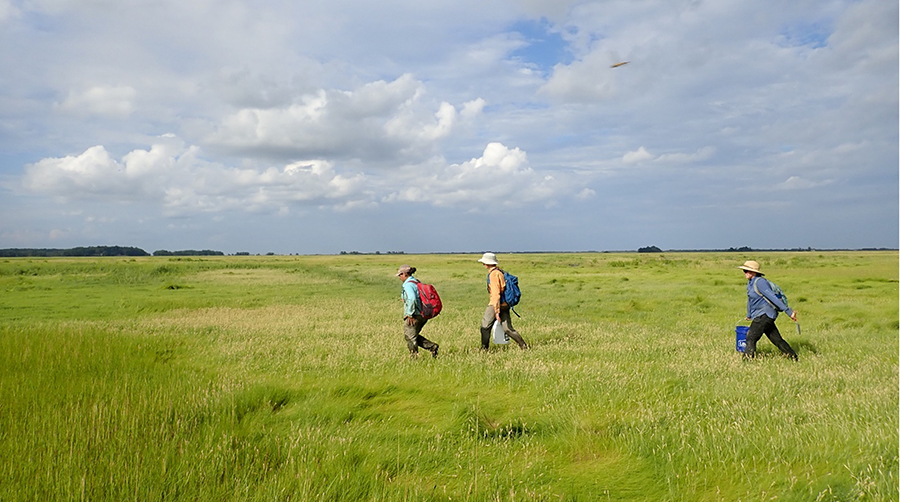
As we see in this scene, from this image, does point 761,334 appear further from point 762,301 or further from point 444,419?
point 444,419

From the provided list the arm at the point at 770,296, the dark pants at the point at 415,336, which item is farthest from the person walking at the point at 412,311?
the arm at the point at 770,296

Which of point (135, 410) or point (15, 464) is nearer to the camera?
point (15, 464)

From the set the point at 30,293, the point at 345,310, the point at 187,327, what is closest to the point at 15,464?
the point at 187,327

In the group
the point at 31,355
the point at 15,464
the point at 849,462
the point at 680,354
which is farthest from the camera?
the point at 680,354

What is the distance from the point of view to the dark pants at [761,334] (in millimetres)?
10609

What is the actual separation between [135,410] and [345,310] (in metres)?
15.7

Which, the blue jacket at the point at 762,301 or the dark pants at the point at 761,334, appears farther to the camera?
the dark pants at the point at 761,334

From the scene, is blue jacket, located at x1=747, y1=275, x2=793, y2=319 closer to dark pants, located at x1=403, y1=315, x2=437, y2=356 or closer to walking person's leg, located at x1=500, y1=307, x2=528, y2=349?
walking person's leg, located at x1=500, y1=307, x2=528, y2=349

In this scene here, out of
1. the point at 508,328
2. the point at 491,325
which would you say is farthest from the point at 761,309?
the point at 491,325

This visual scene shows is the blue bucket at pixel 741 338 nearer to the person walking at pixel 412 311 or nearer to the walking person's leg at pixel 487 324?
the walking person's leg at pixel 487 324

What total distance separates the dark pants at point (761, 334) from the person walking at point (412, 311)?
6.17 m

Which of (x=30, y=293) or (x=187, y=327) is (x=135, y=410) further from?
(x=30, y=293)

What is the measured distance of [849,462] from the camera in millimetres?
5504

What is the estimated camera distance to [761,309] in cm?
1054
